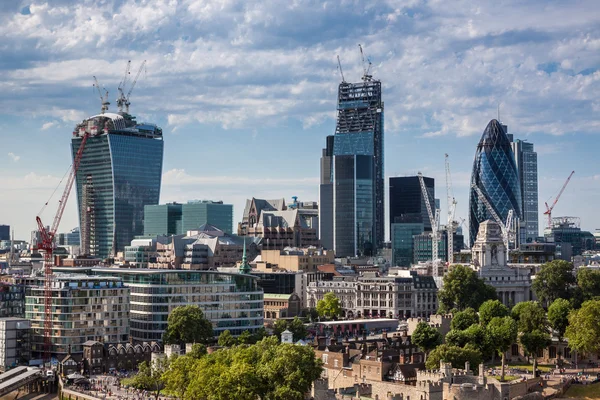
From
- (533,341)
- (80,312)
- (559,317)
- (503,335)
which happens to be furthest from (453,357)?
(80,312)

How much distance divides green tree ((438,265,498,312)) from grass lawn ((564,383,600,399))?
64687 millimetres

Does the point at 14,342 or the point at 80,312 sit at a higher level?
the point at 80,312

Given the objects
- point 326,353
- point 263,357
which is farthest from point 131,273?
point 263,357

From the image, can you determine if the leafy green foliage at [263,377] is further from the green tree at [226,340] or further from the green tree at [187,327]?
Answer: the green tree at [187,327]

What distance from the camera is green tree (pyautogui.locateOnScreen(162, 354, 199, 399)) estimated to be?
107338 mm

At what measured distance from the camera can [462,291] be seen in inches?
7185

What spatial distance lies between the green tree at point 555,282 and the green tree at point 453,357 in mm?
63948

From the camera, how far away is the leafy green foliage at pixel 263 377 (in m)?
98.3

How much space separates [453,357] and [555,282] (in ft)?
229

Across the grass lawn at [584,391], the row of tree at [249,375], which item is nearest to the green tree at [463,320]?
the grass lawn at [584,391]

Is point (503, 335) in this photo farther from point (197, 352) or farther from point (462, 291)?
point (462, 291)

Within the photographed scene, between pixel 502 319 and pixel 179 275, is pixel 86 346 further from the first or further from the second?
pixel 502 319

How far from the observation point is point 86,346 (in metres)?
138

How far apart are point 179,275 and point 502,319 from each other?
175 feet
